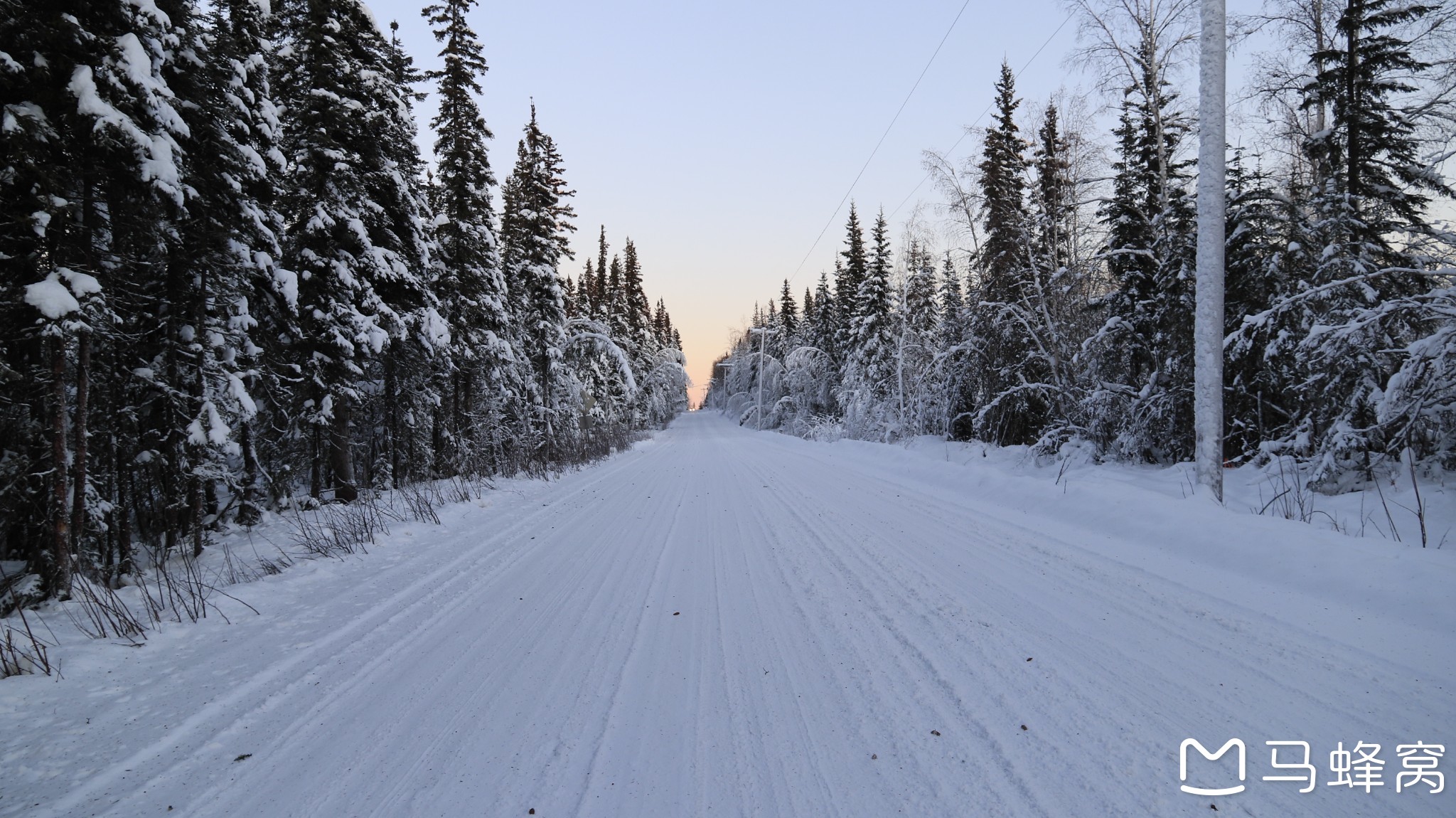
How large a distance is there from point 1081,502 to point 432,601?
7398 mm

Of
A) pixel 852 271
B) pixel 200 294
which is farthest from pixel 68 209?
pixel 852 271

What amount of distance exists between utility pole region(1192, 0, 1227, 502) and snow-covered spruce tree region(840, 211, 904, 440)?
17813 millimetres

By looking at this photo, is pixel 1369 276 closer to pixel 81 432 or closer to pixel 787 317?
pixel 81 432

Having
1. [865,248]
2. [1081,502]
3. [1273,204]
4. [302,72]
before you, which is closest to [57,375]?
[302,72]

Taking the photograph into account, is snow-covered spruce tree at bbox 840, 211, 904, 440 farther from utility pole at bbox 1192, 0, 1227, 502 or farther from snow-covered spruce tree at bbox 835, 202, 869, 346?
utility pole at bbox 1192, 0, 1227, 502

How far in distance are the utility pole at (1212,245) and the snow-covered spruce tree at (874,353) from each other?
17813mm

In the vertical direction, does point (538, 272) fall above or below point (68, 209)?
above

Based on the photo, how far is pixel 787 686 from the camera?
2939 mm

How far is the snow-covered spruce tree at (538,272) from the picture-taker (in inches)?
709

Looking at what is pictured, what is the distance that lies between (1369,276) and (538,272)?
18240 millimetres

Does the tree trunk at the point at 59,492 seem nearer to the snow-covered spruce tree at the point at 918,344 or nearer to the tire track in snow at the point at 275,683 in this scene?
A: the tire track in snow at the point at 275,683

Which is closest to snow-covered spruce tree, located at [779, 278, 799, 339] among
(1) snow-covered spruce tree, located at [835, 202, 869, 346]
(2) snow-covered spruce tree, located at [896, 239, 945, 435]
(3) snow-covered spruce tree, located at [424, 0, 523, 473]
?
(1) snow-covered spruce tree, located at [835, 202, 869, 346]

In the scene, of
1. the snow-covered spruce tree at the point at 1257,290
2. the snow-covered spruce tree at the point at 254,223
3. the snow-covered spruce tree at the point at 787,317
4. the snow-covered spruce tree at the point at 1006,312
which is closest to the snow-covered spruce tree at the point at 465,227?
the snow-covered spruce tree at the point at 254,223

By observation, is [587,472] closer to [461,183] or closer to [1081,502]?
[461,183]
